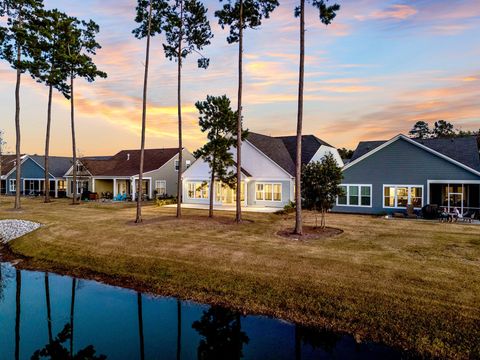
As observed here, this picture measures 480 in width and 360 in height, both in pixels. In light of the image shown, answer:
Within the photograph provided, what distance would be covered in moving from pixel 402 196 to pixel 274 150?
42.7ft

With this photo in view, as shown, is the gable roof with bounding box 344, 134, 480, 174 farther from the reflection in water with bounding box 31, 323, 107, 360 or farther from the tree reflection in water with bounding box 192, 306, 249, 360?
the reflection in water with bounding box 31, 323, 107, 360

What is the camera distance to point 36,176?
51562 mm

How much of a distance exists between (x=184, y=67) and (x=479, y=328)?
2286 centimetres

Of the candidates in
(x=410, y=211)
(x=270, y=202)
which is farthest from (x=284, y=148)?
(x=410, y=211)

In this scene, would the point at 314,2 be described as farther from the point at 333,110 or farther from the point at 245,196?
the point at 245,196

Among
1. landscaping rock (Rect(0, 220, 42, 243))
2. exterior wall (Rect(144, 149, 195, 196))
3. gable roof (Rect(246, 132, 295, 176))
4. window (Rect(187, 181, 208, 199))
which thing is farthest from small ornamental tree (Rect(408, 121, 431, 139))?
landscaping rock (Rect(0, 220, 42, 243))

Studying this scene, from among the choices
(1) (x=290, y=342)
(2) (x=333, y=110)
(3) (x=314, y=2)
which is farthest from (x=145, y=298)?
(2) (x=333, y=110)

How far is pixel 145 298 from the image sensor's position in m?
11.4

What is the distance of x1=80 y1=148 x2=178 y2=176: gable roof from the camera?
144ft

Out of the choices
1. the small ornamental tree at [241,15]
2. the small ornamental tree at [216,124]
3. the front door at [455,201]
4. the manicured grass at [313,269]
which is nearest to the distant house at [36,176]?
the manicured grass at [313,269]

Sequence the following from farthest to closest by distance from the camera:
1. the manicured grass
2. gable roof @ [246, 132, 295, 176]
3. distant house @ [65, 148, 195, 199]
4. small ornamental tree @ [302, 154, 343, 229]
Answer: distant house @ [65, 148, 195, 199] → gable roof @ [246, 132, 295, 176] → small ornamental tree @ [302, 154, 343, 229] → the manicured grass

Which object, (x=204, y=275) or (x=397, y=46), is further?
(x=397, y=46)

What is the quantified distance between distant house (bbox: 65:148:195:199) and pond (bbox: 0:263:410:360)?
3153 cm

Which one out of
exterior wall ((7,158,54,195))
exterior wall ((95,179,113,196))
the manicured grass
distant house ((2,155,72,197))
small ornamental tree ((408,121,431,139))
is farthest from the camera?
small ornamental tree ((408,121,431,139))
